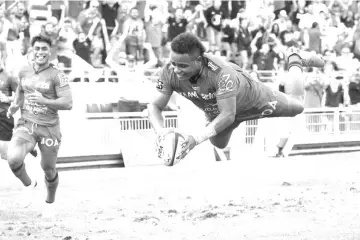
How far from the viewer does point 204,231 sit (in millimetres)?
8805

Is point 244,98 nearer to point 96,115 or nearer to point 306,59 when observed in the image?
point 306,59

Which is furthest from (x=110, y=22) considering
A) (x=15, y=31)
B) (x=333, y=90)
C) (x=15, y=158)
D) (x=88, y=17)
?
(x=15, y=158)

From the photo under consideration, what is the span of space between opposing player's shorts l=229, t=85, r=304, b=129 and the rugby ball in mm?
2215

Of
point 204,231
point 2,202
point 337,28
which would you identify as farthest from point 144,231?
point 337,28

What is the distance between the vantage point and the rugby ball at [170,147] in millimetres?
6703

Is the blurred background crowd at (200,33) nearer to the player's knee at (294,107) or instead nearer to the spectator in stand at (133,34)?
the spectator in stand at (133,34)

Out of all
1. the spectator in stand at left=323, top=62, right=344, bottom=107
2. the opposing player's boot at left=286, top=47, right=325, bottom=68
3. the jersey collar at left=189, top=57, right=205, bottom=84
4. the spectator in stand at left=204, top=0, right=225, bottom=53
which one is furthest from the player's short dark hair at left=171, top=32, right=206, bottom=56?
the spectator in stand at left=323, top=62, right=344, bottom=107

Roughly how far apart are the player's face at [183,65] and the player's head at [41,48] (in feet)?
7.73

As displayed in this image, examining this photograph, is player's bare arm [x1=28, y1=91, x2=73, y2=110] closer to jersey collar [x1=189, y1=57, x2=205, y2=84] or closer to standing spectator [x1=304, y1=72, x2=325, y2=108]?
jersey collar [x1=189, y1=57, x2=205, y2=84]

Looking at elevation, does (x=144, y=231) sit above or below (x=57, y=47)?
below

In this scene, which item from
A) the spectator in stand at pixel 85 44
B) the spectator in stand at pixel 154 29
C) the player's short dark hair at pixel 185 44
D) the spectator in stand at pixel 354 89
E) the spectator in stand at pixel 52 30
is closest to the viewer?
the player's short dark hair at pixel 185 44

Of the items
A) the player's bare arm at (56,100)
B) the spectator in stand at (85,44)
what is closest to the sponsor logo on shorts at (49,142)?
the player's bare arm at (56,100)

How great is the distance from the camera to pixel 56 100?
9328 mm

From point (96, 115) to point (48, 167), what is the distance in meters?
6.23
